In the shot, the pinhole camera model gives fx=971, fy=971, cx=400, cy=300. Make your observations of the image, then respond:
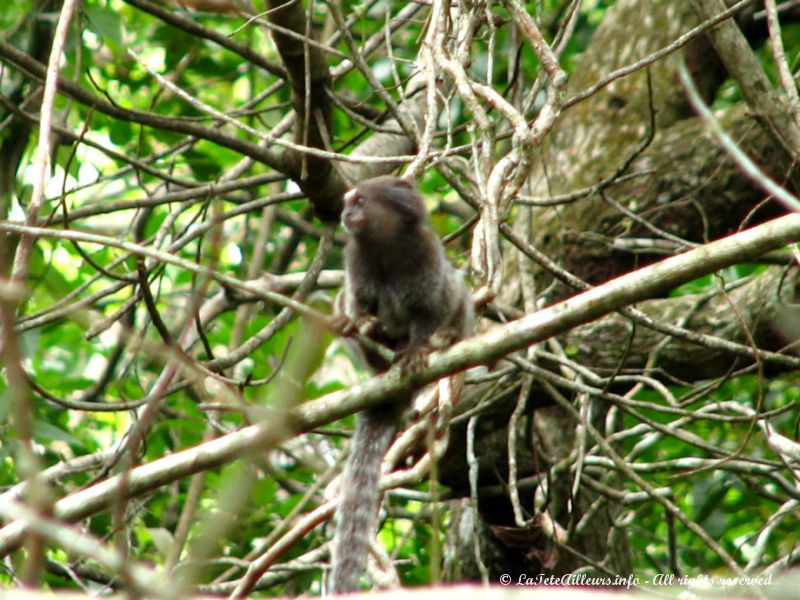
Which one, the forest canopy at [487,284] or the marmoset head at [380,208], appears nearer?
the forest canopy at [487,284]

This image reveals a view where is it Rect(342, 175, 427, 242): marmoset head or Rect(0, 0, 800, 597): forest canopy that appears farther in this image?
Rect(342, 175, 427, 242): marmoset head

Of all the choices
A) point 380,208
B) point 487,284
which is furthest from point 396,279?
point 487,284

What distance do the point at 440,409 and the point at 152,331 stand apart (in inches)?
162

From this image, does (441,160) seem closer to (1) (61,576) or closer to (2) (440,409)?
(2) (440,409)

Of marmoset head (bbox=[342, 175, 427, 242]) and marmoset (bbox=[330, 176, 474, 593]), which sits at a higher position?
marmoset head (bbox=[342, 175, 427, 242])

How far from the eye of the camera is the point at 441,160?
12.9ft

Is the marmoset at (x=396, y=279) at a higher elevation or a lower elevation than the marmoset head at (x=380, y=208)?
lower

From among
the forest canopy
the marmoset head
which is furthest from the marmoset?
the forest canopy

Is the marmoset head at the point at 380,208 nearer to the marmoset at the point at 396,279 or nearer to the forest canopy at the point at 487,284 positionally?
the marmoset at the point at 396,279

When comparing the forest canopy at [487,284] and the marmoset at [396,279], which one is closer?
the forest canopy at [487,284]

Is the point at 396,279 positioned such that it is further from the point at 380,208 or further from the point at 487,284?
the point at 487,284

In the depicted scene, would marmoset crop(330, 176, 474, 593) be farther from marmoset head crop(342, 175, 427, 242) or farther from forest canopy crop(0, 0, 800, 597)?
forest canopy crop(0, 0, 800, 597)

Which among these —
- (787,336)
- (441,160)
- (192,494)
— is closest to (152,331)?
(441,160)

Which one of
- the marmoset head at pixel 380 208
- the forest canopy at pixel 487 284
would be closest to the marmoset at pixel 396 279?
the marmoset head at pixel 380 208
